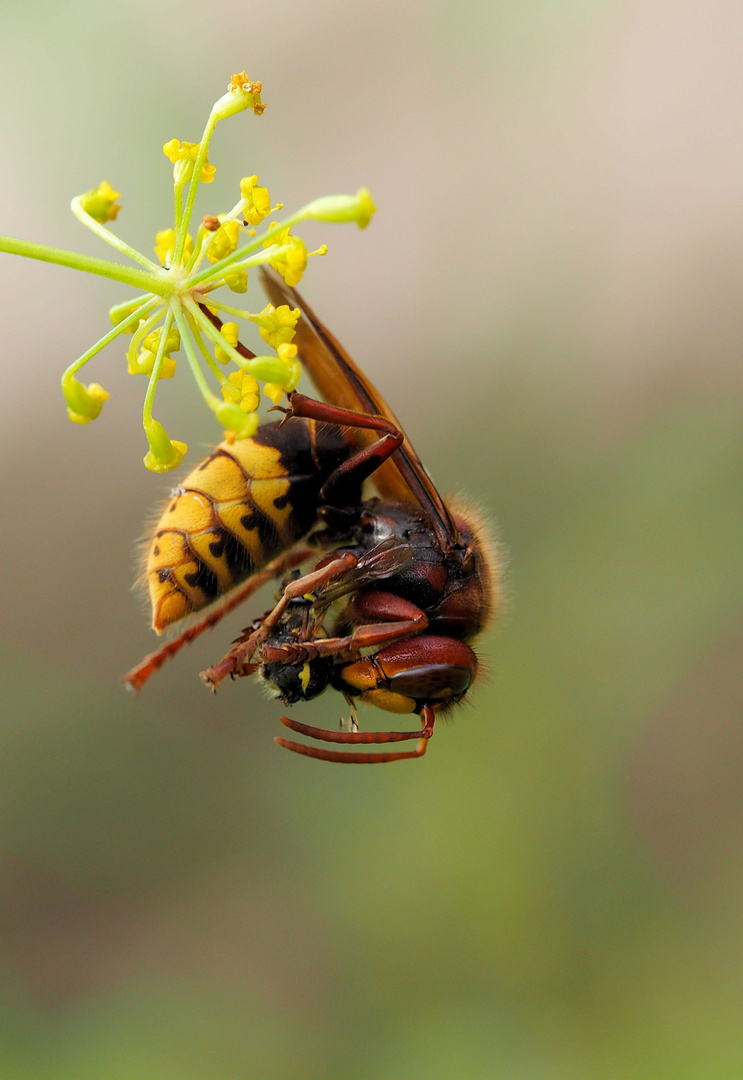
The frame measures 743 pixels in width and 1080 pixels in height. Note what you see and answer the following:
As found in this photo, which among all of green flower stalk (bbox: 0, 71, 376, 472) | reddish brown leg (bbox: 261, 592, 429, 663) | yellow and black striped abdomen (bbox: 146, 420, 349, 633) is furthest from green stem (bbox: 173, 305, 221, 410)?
reddish brown leg (bbox: 261, 592, 429, 663)

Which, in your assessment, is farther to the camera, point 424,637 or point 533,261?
point 533,261

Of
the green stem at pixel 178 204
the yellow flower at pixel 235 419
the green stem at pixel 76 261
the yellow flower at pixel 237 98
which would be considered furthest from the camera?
the yellow flower at pixel 237 98

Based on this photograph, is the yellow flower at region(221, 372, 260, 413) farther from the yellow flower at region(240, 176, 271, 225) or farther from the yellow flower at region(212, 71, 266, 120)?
the yellow flower at region(212, 71, 266, 120)

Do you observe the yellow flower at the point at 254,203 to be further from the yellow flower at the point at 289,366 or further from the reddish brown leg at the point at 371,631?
the reddish brown leg at the point at 371,631

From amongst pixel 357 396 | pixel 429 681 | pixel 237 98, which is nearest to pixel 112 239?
pixel 237 98

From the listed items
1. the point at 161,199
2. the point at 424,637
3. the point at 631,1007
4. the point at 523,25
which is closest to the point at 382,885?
the point at 631,1007

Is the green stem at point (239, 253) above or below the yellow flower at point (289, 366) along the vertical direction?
above

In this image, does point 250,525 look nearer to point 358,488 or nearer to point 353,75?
point 358,488

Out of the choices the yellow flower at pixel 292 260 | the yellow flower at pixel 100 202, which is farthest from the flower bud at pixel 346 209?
the yellow flower at pixel 100 202
